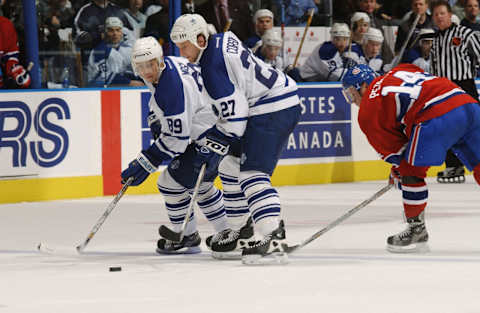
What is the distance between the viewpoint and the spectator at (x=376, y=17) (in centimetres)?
983

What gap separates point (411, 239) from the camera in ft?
17.5

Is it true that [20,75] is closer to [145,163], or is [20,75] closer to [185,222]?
[145,163]

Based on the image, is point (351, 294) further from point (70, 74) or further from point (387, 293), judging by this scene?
point (70, 74)

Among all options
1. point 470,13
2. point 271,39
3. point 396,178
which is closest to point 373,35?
point 470,13

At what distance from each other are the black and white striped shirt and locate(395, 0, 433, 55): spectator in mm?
1137

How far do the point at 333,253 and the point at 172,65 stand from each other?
1216mm

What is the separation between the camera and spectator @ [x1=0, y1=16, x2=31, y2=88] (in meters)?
7.82

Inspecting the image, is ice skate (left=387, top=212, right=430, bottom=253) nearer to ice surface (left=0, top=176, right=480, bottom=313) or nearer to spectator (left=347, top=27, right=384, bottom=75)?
ice surface (left=0, top=176, right=480, bottom=313)

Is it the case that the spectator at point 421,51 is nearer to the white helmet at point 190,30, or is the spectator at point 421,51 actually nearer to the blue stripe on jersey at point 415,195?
the blue stripe on jersey at point 415,195

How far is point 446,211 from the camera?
7109 mm

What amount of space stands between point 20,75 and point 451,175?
11.8ft

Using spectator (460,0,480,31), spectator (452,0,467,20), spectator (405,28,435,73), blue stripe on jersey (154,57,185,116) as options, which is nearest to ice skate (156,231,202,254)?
blue stripe on jersey (154,57,185,116)

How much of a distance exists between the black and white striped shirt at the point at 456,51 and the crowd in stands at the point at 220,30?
457 mm

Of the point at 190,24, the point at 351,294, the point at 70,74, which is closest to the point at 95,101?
the point at 70,74
